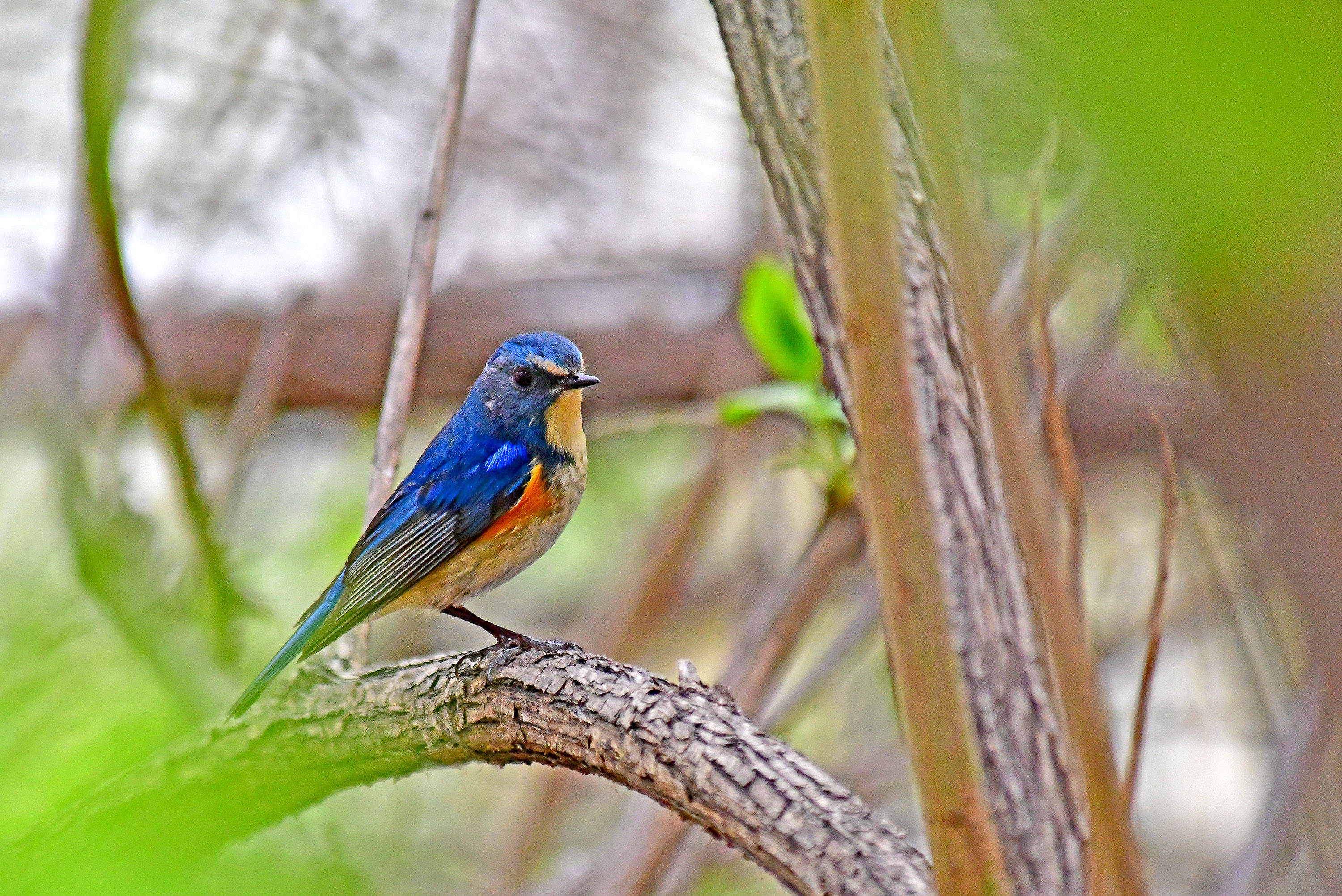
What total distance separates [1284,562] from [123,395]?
16.6 ft

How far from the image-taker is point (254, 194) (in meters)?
5.31

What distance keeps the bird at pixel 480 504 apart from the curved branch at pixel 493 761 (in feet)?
1.35

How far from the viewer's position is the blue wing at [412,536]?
330 cm

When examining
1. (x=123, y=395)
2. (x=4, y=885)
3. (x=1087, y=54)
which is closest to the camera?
(x=1087, y=54)

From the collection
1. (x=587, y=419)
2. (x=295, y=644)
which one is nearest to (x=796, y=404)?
(x=295, y=644)

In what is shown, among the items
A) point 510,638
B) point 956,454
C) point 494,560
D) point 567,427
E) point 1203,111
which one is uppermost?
point 567,427

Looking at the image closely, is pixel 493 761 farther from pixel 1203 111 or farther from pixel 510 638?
pixel 1203 111

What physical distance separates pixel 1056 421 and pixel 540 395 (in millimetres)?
2451

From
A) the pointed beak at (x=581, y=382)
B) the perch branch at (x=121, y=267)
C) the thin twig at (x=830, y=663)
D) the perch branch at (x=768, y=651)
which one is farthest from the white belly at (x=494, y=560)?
the thin twig at (x=830, y=663)

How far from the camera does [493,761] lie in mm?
2711

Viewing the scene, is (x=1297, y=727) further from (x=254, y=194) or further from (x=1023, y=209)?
(x=254, y=194)

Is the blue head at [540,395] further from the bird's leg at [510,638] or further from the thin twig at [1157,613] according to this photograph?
the thin twig at [1157,613]

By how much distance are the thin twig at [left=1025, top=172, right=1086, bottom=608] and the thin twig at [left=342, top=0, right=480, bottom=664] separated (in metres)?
1.50

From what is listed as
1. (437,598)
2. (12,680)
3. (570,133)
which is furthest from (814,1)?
(570,133)
